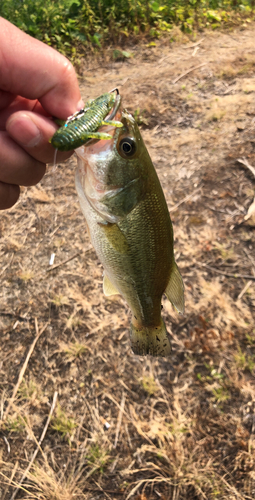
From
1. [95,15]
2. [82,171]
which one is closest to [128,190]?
[82,171]

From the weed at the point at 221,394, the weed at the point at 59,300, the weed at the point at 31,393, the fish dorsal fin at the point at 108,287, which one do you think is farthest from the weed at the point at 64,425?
the fish dorsal fin at the point at 108,287

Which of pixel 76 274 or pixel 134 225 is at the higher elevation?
pixel 134 225

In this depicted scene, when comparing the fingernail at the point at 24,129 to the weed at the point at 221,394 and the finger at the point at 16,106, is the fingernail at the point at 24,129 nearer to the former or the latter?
the finger at the point at 16,106

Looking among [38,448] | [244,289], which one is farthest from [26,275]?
[244,289]

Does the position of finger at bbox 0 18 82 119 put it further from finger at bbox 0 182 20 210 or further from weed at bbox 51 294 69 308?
weed at bbox 51 294 69 308

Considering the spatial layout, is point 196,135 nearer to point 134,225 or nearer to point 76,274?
point 76,274

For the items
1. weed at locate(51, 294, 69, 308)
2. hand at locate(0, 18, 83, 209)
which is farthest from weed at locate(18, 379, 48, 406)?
hand at locate(0, 18, 83, 209)
